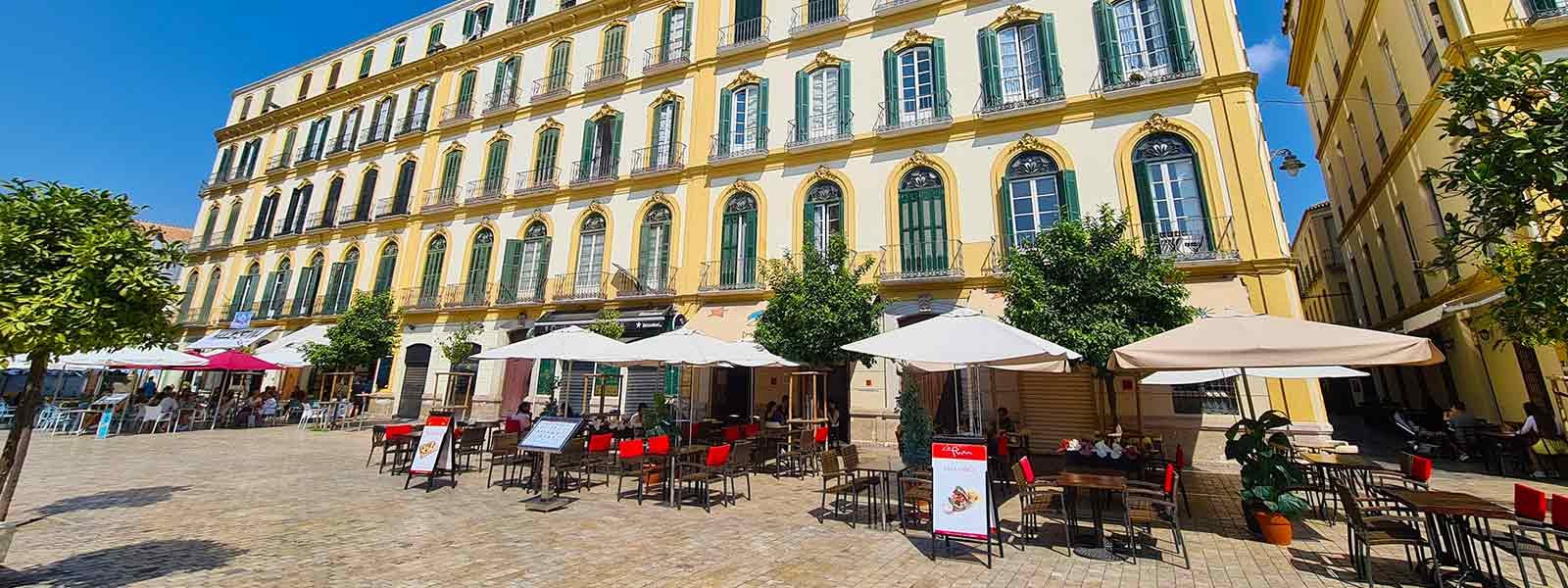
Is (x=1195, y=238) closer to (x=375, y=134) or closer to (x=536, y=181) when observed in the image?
(x=536, y=181)

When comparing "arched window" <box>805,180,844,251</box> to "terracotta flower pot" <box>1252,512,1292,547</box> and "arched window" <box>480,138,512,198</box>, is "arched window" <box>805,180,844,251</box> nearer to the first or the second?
"terracotta flower pot" <box>1252,512,1292,547</box>

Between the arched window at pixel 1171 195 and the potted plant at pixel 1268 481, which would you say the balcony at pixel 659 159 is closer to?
the arched window at pixel 1171 195

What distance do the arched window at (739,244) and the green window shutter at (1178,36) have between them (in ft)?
34.9

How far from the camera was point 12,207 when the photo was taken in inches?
170

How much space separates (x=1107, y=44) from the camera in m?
13.5

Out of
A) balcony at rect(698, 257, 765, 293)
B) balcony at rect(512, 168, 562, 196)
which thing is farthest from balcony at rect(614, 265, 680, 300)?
balcony at rect(512, 168, 562, 196)

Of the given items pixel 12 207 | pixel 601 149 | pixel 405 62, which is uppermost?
pixel 405 62

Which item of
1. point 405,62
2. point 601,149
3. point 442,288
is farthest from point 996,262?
point 405,62

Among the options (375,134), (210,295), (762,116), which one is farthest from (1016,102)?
(210,295)

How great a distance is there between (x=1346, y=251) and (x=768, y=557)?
2751 cm

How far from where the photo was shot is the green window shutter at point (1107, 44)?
1338 cm

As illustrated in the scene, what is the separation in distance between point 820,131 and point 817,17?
3859 millimetres

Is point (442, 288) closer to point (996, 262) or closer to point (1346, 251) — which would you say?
point (996, 262)

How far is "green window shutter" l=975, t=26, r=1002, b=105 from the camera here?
47.0ft
